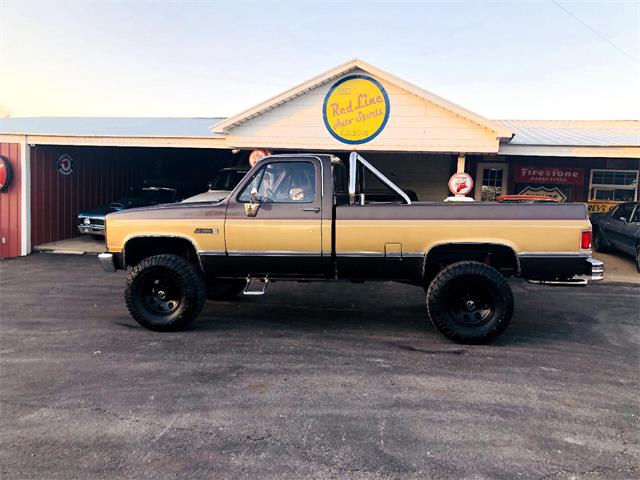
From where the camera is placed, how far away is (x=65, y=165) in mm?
13352

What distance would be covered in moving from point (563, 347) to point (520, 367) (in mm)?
1031

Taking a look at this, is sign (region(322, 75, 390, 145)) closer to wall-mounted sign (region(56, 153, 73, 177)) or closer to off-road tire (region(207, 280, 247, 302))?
off-road tire (region(207, 280, 247, 302))

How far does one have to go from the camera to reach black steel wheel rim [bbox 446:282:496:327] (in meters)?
5.31

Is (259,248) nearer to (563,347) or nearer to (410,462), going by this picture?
(410,462)

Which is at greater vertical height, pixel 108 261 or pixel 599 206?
pixel 599 206

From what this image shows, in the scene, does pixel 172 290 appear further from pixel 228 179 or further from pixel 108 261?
pixel 228 179

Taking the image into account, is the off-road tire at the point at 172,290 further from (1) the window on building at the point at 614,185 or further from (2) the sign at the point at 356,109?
(1) the window on building at the point at 614,185

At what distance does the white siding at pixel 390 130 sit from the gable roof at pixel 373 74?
0.40 feet

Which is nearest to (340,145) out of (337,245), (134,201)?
(337,245)

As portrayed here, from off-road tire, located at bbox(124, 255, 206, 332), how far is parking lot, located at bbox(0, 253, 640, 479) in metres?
0.23

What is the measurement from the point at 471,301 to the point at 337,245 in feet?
5.48

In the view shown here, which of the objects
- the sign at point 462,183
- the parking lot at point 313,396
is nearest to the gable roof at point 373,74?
the sign at point 462,183

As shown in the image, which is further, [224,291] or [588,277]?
[224,291]

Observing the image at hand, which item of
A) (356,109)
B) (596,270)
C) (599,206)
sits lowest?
(596,270)
